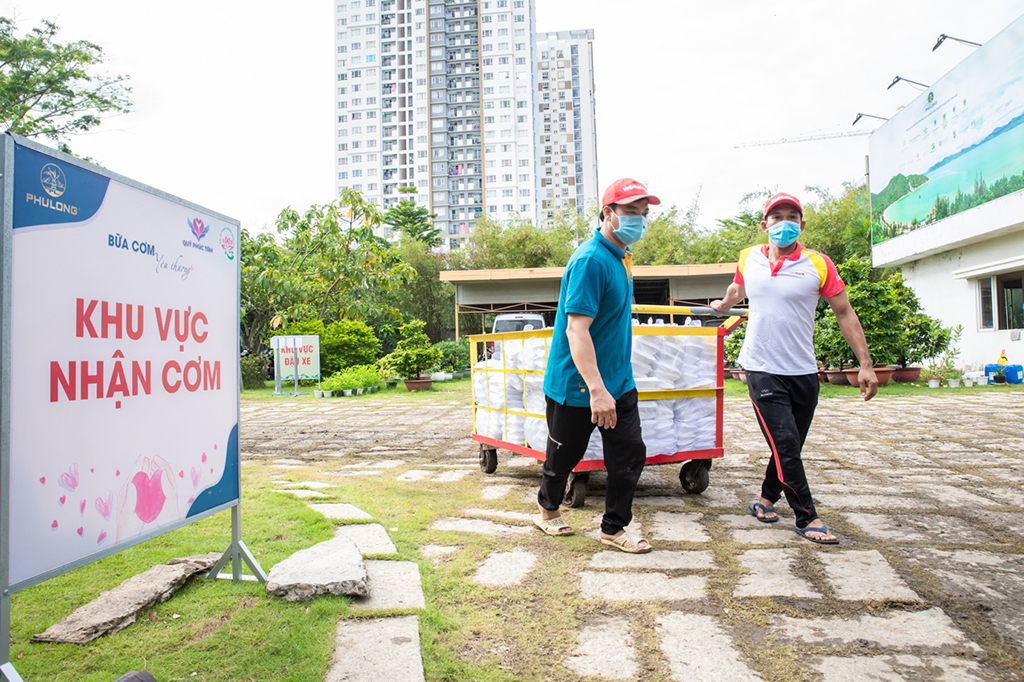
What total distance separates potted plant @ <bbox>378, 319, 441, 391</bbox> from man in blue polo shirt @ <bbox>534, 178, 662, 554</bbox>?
12.5 meters

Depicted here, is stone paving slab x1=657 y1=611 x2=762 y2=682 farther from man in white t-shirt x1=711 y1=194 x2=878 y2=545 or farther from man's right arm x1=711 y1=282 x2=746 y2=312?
man's right arm x1=711 y1=282 x2=746 y2=312

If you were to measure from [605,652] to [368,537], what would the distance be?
1.53m

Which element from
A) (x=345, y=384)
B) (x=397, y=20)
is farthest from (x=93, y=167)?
(x=397, y=20)

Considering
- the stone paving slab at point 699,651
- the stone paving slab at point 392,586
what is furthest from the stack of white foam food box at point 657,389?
the stone paving slab at point 699,651

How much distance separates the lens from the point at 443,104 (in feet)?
274

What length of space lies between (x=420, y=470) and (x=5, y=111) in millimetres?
20991

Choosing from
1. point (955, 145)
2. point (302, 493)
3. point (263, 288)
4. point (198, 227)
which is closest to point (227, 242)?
point (198, 227)

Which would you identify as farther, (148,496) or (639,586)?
(639,586)

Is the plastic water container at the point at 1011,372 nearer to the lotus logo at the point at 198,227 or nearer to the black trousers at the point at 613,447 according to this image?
the black trousers at the point at 613,447

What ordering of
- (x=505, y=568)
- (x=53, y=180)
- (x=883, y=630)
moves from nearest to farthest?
(x=53, y=180)
(x=883, y=630)
(x=505, y=568)

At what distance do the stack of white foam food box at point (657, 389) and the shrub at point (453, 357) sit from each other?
50.4 feet

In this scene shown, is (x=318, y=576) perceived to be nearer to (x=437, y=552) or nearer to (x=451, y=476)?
(x=437, y=552)

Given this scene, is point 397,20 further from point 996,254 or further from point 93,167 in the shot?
point 93,167

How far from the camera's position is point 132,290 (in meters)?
2.08
